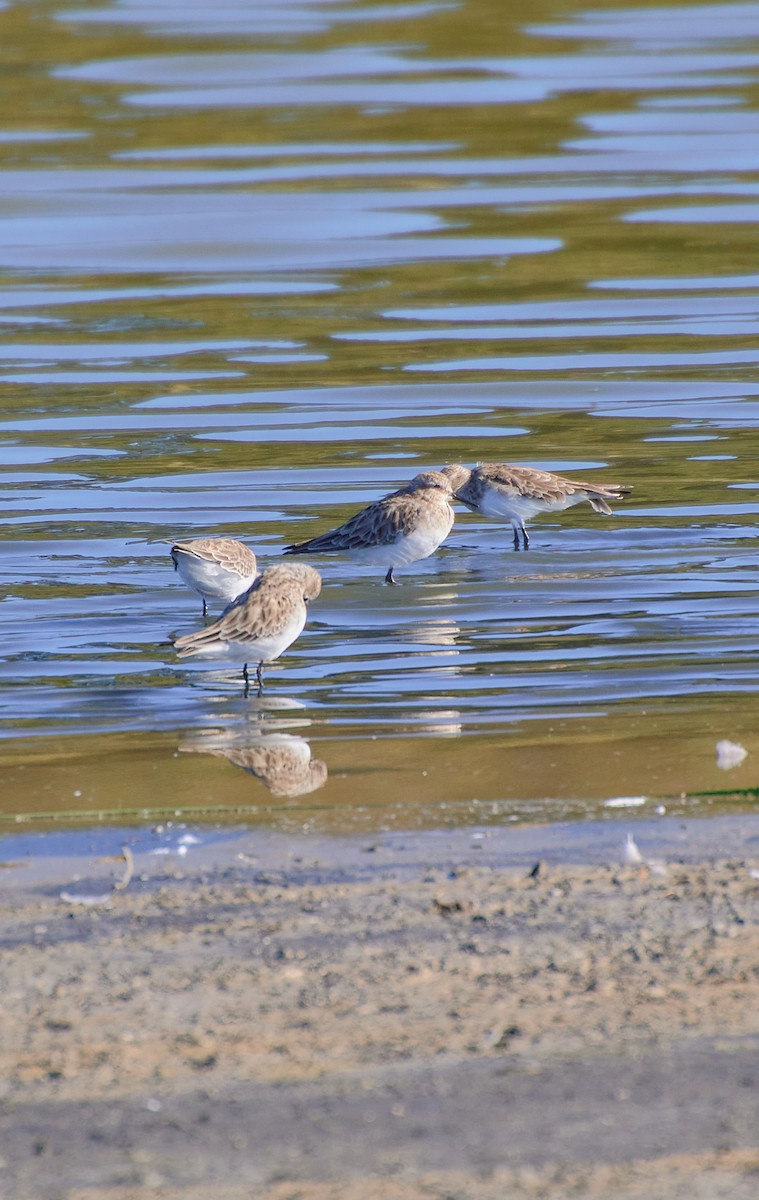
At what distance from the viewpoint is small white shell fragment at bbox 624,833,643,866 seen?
579cm

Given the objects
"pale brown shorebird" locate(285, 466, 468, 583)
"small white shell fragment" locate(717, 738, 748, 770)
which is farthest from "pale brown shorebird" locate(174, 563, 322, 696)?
"small white shell fragment" locate(717, 738, 748, 770)

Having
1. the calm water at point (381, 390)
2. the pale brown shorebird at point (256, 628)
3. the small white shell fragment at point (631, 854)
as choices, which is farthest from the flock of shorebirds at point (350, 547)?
the small white shell fragment at point (631, 854)

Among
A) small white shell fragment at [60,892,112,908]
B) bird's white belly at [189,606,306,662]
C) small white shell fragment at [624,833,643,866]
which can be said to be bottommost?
bird's white belly at [189,606,306,662]

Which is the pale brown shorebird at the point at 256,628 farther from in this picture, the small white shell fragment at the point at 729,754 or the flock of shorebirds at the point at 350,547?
the small white shell fragment at the point at 729,754

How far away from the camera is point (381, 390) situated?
1582cm

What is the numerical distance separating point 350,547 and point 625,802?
4444 millimetres

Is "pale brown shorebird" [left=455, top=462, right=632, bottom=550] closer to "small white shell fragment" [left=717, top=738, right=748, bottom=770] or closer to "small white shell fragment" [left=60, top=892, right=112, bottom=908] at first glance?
"small white shell fragment" [left=717, top=738, right=748, bottom=770]

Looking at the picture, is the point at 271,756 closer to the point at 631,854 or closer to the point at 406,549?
the point at 631,854

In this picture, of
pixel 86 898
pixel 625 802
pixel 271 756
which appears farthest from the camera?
pixel 271 756

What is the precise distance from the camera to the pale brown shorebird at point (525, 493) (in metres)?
11.5

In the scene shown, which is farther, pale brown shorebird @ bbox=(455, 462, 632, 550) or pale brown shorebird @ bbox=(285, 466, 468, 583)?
pale brown shorebird @ bbox=(455, 462, 632, 550)

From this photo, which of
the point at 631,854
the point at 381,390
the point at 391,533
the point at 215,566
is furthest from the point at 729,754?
the point at 381,390

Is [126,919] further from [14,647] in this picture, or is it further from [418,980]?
[14,647]

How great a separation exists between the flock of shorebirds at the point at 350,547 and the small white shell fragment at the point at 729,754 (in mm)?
2228
